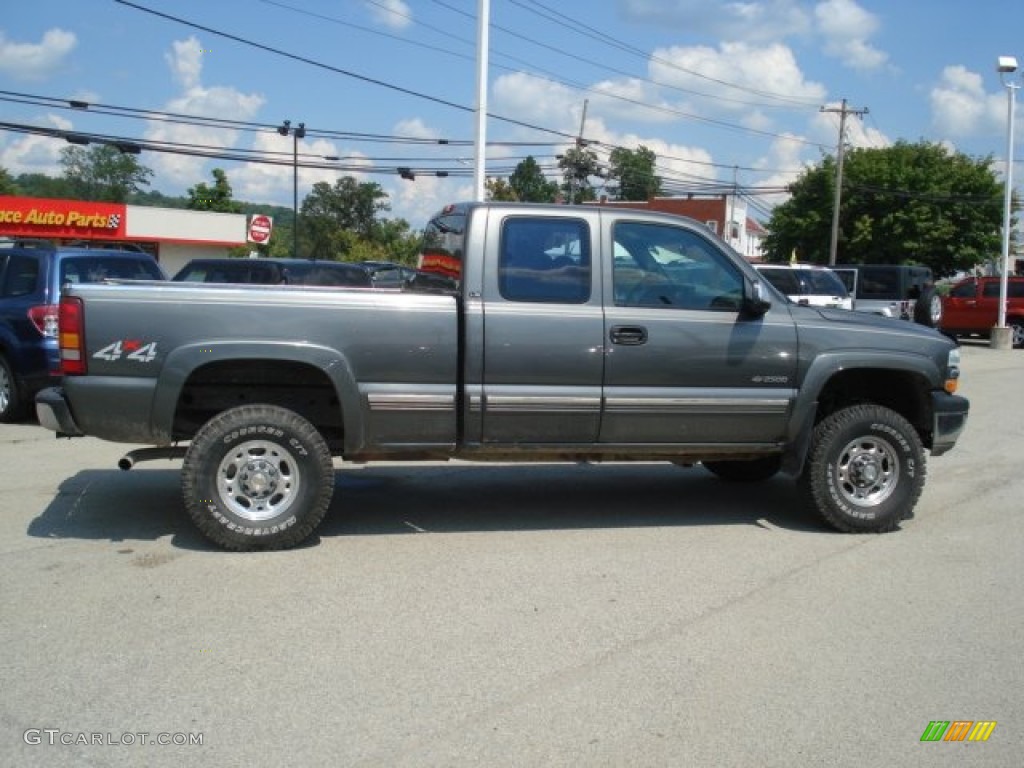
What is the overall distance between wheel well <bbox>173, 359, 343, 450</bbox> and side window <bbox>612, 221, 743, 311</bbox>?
76.5 inches

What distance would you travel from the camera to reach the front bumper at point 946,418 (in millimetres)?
6508

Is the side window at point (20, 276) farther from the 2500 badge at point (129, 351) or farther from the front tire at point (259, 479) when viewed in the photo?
the front tire at point (259, 479)

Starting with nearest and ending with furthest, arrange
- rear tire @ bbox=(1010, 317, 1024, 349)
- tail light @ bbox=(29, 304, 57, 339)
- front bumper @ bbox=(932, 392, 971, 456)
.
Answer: front bumper @ bbox=(932, 392, 971, 456) → tail light @ bbox=(29, 304, 57, 339) → rear tire @ bbox=(1010, 317, 1024, 349)

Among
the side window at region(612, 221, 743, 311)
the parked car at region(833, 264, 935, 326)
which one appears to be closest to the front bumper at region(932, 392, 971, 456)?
the side window at region(612, 221, 743, 311)

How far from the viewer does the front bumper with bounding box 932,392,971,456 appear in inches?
256

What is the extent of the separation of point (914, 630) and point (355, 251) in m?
55.0

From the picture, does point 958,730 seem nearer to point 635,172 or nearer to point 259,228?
point 259,228

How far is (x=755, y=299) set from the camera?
606 cm

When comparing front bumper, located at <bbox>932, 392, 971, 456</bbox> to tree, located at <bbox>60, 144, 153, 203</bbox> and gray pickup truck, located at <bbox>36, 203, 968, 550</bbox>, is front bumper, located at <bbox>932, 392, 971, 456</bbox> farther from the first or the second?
tree, located at <bbox>60, 144, 153, 203</bbox>

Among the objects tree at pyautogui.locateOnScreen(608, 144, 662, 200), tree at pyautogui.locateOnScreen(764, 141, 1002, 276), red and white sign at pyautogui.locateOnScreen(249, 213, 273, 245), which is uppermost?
tree at pyautogui.locateOnScreen(608, 144, 662, 200)

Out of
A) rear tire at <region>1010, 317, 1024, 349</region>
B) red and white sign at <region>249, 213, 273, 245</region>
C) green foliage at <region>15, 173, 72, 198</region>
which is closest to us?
rear tire at <region>1010, 317, 1024, 349</region>

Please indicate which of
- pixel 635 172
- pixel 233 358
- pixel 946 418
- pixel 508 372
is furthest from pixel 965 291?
pixel 635 172

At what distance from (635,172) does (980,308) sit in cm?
4763

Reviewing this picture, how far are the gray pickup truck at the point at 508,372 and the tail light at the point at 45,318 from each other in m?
4.63
